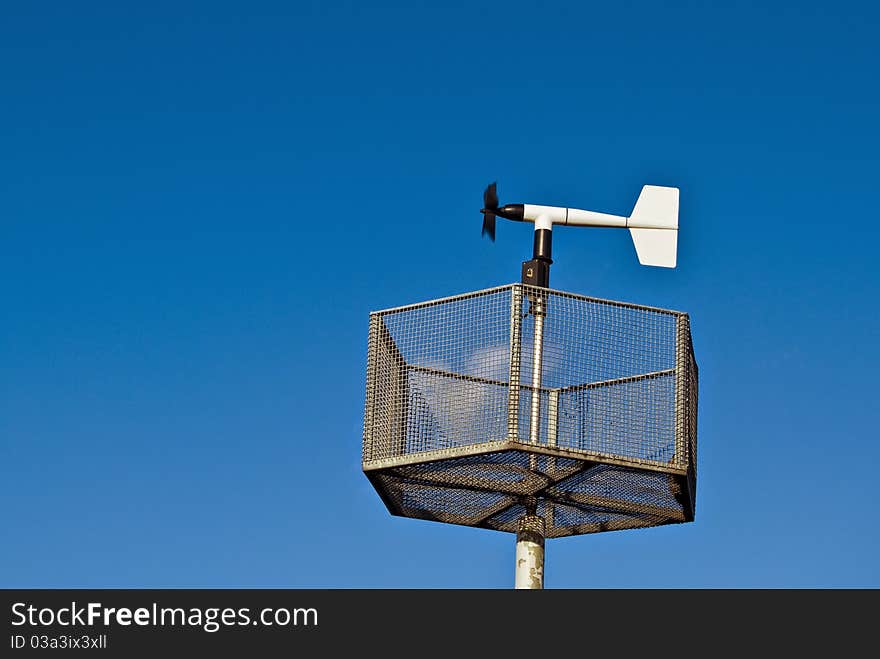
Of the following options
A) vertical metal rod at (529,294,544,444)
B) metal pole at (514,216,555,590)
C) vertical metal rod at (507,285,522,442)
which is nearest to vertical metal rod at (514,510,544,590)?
metal pole at (514,216,555,590)

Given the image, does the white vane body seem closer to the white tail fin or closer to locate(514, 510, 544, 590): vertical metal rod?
the white tail fin

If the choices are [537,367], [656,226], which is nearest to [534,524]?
[537,367]

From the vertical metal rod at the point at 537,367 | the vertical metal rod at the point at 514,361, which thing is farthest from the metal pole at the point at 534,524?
the vertical metal rod at the point at 514,361

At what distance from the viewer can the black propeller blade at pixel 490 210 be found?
2977 centimetres

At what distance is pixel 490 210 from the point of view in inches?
1172

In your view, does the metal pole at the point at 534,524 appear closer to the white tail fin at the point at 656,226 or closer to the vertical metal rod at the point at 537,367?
the vertical metal rod at the point at 537,367

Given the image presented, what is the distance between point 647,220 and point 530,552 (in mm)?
5905

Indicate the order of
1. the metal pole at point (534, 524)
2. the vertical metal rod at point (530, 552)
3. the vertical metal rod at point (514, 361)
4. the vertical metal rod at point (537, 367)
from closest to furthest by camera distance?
the vertical metal rod at point (514, 361), the vertical metal rod at point (537, 367), the metal pole at point (534, 524), the vertical metal rod at point (530, 552)

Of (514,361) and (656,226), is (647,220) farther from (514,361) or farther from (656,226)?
(514,361)

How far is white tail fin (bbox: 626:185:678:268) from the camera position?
30.0 metres

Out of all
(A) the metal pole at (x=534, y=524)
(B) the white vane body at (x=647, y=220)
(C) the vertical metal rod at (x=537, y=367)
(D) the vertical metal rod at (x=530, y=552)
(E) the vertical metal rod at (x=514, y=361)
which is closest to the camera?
(E) the vertical metal rod at (x=514, y=361)
